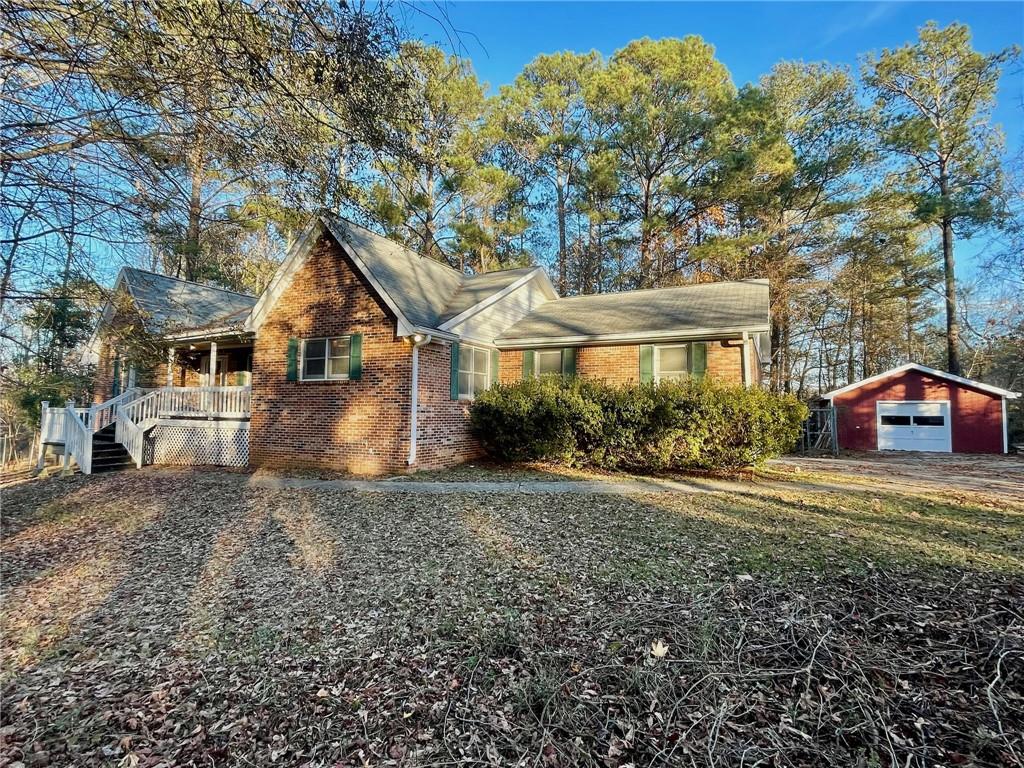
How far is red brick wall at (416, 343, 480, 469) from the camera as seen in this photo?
10.4 m

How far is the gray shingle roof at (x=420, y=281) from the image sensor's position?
10758 millimetres

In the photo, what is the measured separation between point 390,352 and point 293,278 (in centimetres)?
333

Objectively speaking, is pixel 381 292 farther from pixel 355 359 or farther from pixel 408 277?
pixel 408 277

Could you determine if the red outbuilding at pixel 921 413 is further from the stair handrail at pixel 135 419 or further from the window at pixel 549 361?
the stair handrail at pixel 135 419

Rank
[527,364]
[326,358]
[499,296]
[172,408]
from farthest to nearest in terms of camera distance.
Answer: [499,296]
[527,364]
[172,408]
[326,358]

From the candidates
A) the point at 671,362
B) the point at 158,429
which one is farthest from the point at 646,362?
the point at 158,429

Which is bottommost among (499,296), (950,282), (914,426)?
(914,426)

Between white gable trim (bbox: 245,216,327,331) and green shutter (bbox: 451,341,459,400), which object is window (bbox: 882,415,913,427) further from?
white gable trim (bbox: 245,216,327,331)

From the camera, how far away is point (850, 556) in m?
4.48

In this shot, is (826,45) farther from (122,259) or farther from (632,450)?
(122,259)

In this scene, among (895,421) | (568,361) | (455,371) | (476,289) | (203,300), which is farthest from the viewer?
(895,421)

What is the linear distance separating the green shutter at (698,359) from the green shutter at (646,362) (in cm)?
87

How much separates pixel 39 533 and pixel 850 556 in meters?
9.08

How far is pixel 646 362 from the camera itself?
11688mm
